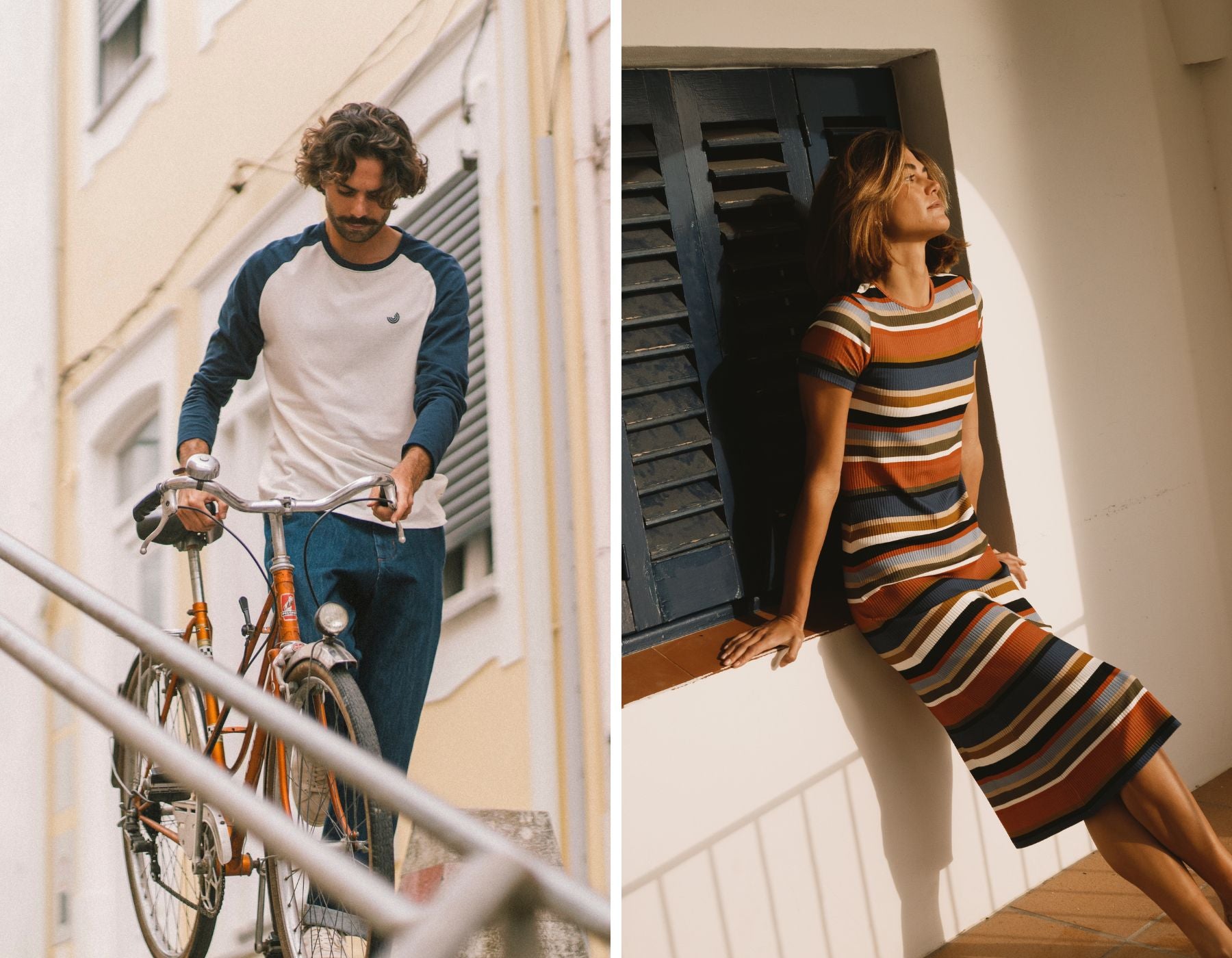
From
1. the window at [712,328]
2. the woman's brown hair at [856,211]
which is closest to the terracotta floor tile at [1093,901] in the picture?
the window at [712,328]

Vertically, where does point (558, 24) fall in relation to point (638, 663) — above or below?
above

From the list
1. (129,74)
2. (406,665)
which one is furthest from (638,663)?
(129,74)

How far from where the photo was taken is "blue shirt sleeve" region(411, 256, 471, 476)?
79.3 inches

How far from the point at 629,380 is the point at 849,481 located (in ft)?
1.59

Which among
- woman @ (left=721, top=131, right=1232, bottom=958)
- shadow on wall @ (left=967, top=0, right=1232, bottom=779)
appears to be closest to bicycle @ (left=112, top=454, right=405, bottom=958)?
woman @ (left=721, top=131, right=1232, bottom=958)

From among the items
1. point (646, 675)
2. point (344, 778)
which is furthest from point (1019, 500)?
point (344, 778)

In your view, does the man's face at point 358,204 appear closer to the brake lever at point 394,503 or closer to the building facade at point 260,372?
the building facade at point 260,372

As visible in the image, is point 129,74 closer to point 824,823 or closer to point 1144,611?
point 824,823

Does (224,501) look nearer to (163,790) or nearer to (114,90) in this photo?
(163,790)

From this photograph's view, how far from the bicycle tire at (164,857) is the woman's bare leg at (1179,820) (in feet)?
5.31

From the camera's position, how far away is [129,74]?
196 centimetres

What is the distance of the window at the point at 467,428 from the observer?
2006 mm

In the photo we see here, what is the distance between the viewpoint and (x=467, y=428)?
2.04m

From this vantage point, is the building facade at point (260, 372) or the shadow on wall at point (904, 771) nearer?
the building facade at point (260, 372)
